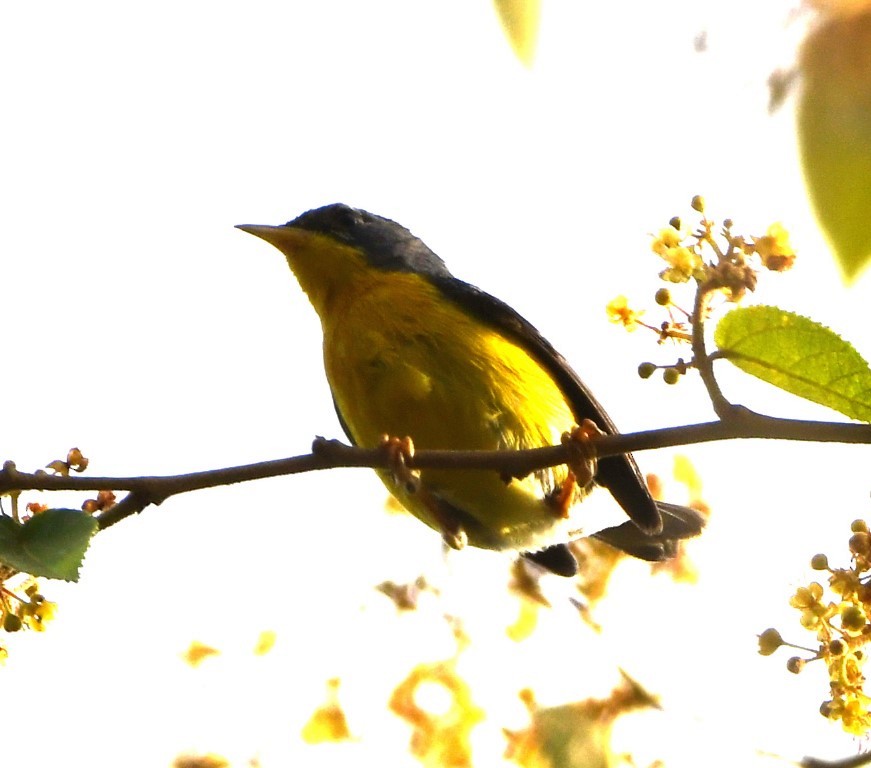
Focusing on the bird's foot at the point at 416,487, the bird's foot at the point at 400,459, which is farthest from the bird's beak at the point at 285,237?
the bird's foot at the point at 400,459

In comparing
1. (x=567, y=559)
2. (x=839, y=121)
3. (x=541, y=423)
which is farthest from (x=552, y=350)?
(x=839, y=121)

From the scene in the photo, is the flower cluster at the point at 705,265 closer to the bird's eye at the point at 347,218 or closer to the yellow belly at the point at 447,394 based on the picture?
the yellow belly at the point at 447,394

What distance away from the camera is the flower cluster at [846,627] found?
217 centimetres

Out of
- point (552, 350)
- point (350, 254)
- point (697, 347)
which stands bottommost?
point (697, 347)

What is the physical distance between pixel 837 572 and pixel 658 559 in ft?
8.90

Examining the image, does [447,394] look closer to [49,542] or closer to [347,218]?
[347,218]

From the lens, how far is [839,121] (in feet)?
4.52

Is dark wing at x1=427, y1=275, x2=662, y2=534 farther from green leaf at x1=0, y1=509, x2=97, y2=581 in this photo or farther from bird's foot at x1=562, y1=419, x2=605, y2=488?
green leaf at x1=0, y1=509, x2=97, y2=581

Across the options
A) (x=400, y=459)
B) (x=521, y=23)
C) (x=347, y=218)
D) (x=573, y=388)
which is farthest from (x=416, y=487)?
(x=347, y=218)

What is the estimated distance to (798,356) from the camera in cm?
209

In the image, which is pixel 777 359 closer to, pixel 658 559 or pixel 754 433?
pixel 754 433

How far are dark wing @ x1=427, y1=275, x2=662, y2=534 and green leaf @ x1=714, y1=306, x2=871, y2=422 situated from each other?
6.17 feet

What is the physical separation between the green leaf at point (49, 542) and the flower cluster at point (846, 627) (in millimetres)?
1427

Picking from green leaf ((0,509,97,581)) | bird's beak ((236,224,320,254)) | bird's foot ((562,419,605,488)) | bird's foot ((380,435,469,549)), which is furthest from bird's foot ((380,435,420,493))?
bird's beak ((236,224,320,254))
